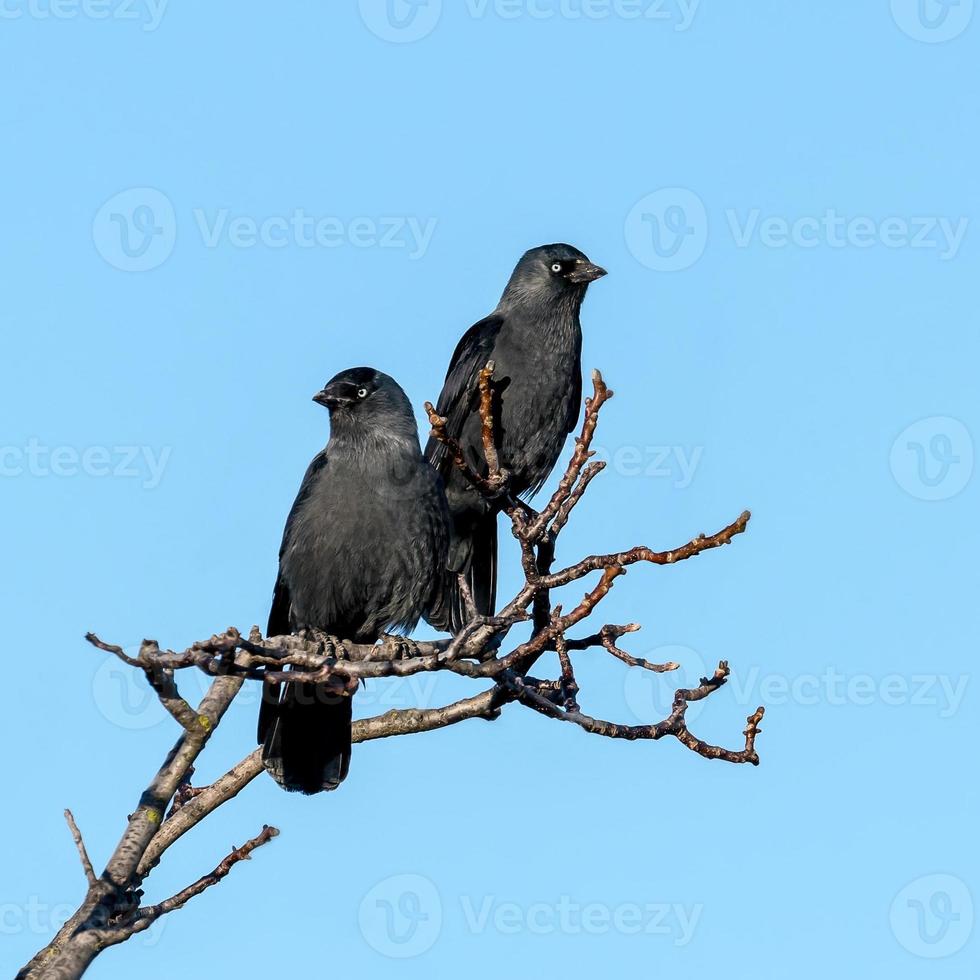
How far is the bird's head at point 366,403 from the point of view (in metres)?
7.97

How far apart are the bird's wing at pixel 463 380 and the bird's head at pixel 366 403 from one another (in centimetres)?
108

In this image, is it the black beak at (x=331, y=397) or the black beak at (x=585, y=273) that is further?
the black beak at (x=585, y=273)

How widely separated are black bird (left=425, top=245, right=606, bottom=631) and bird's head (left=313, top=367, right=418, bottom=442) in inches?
42.0

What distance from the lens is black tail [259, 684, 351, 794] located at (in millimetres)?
7238

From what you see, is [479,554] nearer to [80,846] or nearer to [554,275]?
[554,275]

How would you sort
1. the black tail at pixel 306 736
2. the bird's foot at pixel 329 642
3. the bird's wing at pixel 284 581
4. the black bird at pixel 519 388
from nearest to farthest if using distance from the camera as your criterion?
the black tail at pixel 306 736
the bird's foot at pixel 329 642
the bird's wing at pixel 284 581
the black bird at pixel 519 388

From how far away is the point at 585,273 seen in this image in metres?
9.59

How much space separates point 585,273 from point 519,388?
3.13ft

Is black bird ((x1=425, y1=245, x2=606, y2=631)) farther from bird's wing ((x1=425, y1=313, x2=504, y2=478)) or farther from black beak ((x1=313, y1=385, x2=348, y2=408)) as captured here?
black beak ((x1=313, y1=385, x2=348, y2=408))

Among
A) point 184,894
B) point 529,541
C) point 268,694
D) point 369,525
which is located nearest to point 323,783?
point 268,694

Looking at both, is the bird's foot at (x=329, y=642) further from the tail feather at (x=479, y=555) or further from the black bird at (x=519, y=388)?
the tail feather at (x=479, y=555)

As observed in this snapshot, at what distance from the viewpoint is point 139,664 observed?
466cm

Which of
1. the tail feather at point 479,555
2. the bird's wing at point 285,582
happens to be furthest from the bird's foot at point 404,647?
the tail feather at point 479,555

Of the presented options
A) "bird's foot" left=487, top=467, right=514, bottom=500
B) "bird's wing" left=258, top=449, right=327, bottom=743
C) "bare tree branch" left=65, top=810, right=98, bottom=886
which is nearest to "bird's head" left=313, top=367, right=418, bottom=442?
"bird's wing" left=258, top=449, right=327, bottom=743
